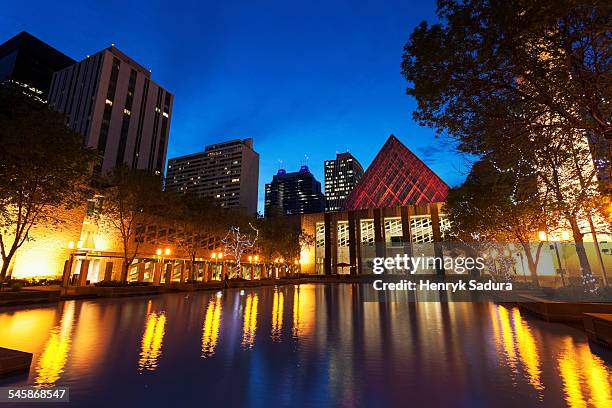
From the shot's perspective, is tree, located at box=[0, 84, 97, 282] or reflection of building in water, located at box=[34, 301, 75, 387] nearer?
reflection of building in water, located at box=[34, 301, 75, 387]

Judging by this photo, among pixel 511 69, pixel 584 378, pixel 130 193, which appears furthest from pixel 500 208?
pixel 130 193

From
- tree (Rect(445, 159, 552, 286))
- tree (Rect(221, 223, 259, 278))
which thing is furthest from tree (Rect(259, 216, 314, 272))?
tree (Rect(445, 159, 552, 286))

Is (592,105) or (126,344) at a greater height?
(592,105)

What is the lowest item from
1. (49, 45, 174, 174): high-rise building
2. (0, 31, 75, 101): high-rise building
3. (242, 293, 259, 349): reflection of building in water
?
(242, 293, 259, 349): reflection of building in water

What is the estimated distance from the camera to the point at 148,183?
2577 centimetres

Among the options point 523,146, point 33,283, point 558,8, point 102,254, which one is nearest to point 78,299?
point 33,283

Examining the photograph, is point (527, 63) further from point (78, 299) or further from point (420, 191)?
point (420, 191)

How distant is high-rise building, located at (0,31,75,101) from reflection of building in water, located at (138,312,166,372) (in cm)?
8373

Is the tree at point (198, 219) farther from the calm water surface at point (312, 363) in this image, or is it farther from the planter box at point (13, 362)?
the planter box at point (13, 362)

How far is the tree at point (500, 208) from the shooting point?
13469mm

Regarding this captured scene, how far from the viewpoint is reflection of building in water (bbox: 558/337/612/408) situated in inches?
170

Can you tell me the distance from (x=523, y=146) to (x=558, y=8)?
3697 millimetres

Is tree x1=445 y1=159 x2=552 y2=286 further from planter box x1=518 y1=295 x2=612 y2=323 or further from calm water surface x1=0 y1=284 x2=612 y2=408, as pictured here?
calm water surface x1=0 y1=284 x2=612 y2=408

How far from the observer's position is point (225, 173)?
130m
